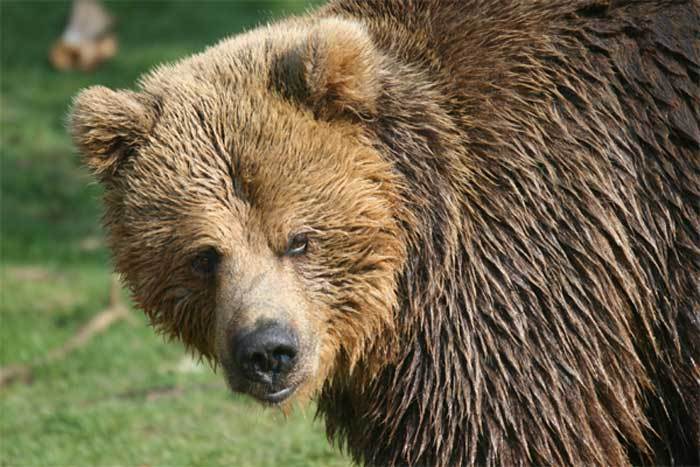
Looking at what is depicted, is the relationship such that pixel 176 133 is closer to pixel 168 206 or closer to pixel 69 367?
pixel 168 206

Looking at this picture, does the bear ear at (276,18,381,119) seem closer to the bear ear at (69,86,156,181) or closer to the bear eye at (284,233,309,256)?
the bear eye at (284,233,309,256)

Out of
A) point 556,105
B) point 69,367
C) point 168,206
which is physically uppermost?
point 556,105

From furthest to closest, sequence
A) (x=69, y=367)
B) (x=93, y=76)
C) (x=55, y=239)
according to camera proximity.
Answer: (x=93, y=76)
(x=55, y=239)
(x=69, y=367)

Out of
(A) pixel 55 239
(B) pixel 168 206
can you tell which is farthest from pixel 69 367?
(B) pixel 168 206

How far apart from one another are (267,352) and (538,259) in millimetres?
1227

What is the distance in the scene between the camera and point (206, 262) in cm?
472

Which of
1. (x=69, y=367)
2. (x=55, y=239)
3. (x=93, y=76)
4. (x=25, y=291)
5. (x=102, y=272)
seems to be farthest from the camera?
(x=93, y=76)

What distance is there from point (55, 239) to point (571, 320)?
411 inches


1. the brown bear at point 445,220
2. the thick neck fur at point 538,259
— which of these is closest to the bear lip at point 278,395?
the brown bear at point 445,220

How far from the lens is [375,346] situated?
15.9ft

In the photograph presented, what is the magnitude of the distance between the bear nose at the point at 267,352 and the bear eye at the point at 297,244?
0.37 meters

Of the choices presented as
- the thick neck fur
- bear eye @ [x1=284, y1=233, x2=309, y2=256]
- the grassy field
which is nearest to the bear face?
bear eye @ [x1=284, y1=233, x2=309, y2=256]

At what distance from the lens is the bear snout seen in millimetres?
4422

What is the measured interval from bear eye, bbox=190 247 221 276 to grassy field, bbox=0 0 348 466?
2.51 feet
